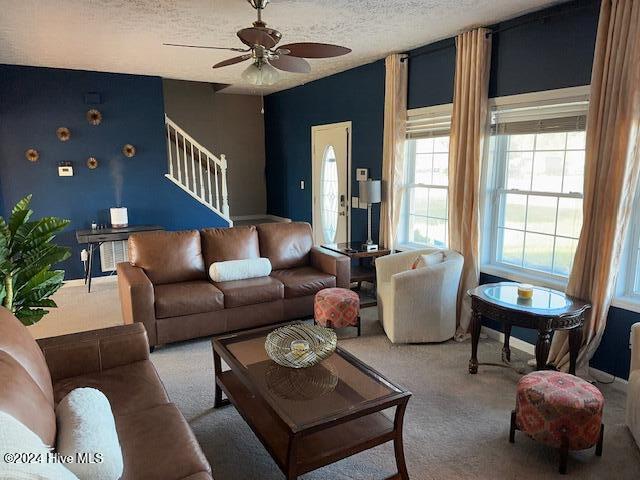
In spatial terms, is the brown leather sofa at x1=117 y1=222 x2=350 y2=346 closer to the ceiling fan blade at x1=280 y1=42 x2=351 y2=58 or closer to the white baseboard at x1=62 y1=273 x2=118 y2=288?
the ceiling fan blade at x1=280 y1=42 x2=351 y2=58

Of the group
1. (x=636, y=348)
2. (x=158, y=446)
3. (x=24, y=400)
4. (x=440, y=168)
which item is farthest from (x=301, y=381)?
(x=440, y=168)

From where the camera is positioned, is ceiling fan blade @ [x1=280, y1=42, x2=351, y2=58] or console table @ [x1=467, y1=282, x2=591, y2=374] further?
ceiling fan blade @ [x1=280, y1=42, x2=351, y2=58]

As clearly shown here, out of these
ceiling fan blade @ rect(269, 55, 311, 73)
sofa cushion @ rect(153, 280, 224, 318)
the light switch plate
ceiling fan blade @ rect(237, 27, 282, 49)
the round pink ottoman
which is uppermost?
ceiling fan blade @ rect(237, 27, 282, 49)

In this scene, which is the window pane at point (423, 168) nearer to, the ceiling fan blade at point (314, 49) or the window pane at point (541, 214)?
the window pane at point (541, 214)

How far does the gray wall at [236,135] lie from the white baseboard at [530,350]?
577cm

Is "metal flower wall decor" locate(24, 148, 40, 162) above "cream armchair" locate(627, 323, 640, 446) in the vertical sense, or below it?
above

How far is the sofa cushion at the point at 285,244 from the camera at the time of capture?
445 cm

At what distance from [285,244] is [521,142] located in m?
2.35

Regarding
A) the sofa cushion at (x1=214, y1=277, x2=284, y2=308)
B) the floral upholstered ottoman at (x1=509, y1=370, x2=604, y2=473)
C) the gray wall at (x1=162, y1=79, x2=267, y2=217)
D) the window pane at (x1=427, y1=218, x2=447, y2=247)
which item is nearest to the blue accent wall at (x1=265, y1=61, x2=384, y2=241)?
the gray wall at (x1=162, y1=79, x2=267, y2=217)

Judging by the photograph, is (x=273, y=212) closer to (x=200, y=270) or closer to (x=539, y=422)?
(x=200, y=270)

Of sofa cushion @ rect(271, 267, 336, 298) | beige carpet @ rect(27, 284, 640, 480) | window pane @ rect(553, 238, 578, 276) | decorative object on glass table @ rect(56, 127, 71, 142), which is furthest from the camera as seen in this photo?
decorative object on glass table @ rect(56, 127, 71, 142)

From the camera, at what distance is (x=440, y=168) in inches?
177

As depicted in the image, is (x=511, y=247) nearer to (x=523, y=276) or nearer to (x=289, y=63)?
(x=523, y=276)

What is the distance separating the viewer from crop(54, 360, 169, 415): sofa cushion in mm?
1987
